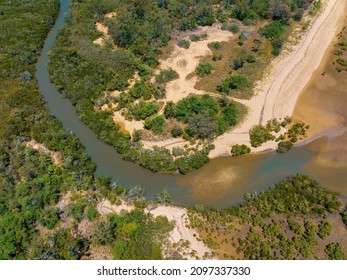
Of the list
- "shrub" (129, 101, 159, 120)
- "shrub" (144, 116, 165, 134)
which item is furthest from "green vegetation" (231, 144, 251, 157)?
"shrub" (129, 101, 159, 120)

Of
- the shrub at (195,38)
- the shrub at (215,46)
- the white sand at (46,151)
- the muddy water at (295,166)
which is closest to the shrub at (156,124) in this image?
the muddy water at (295,166)

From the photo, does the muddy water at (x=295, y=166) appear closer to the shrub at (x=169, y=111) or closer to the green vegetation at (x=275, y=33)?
the shrub at (x=169, y=111)

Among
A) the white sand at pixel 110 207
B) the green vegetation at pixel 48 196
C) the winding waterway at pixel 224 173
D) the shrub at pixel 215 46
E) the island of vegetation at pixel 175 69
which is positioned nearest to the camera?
the green vegetation at pixel 48 196

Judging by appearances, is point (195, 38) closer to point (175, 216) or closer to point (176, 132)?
point (176, 132)

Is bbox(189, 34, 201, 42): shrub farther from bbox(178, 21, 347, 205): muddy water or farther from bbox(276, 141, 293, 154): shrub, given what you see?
bbox(276, 141, 293, 154): shrub

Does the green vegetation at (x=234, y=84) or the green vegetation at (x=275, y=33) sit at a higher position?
the green vegetation at (x=275, y=33)

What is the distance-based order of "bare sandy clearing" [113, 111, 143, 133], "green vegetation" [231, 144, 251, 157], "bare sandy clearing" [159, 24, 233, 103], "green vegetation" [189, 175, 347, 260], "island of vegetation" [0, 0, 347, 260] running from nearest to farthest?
"island of vegetation" [0, 0, 347, 260], "green vegetation" [189, 175, 347, 260], "green vegetation" [231, 144, 251, 157], "bare sandy clearing" [113, 111, 143, 133], "bare sandy clearing" [159, 24, 233, 103]

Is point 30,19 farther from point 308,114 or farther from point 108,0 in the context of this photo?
point 308,114
